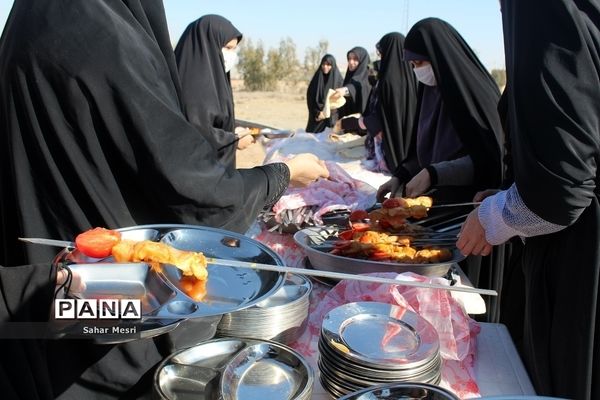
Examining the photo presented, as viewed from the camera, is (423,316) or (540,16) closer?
(540,16)

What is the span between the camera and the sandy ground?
9.85m

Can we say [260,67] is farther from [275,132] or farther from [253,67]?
[275,132]

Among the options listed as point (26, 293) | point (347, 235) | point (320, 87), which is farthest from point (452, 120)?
point (320, 87)

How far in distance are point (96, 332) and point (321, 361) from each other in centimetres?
58

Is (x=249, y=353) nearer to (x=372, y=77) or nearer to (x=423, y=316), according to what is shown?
(x=423, y=316)

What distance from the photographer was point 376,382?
3.66 ft

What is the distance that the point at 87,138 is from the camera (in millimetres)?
1122

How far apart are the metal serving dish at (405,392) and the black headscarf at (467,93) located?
1864mm


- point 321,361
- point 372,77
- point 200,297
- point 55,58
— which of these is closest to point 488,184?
point 321,361

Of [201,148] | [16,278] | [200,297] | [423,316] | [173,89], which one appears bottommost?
[423,316]

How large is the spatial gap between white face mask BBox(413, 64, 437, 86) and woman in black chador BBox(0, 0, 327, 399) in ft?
6.77

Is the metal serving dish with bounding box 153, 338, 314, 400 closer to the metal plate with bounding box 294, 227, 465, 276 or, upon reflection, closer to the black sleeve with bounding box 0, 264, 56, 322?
the black sleeve with bounding box 0, 264, 56, 322

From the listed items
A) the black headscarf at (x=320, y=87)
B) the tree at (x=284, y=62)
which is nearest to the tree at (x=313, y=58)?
the tree at (x=284, y=62)

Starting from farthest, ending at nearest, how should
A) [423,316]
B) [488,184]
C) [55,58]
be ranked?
[488,184] < [423,316] < [55,58]
